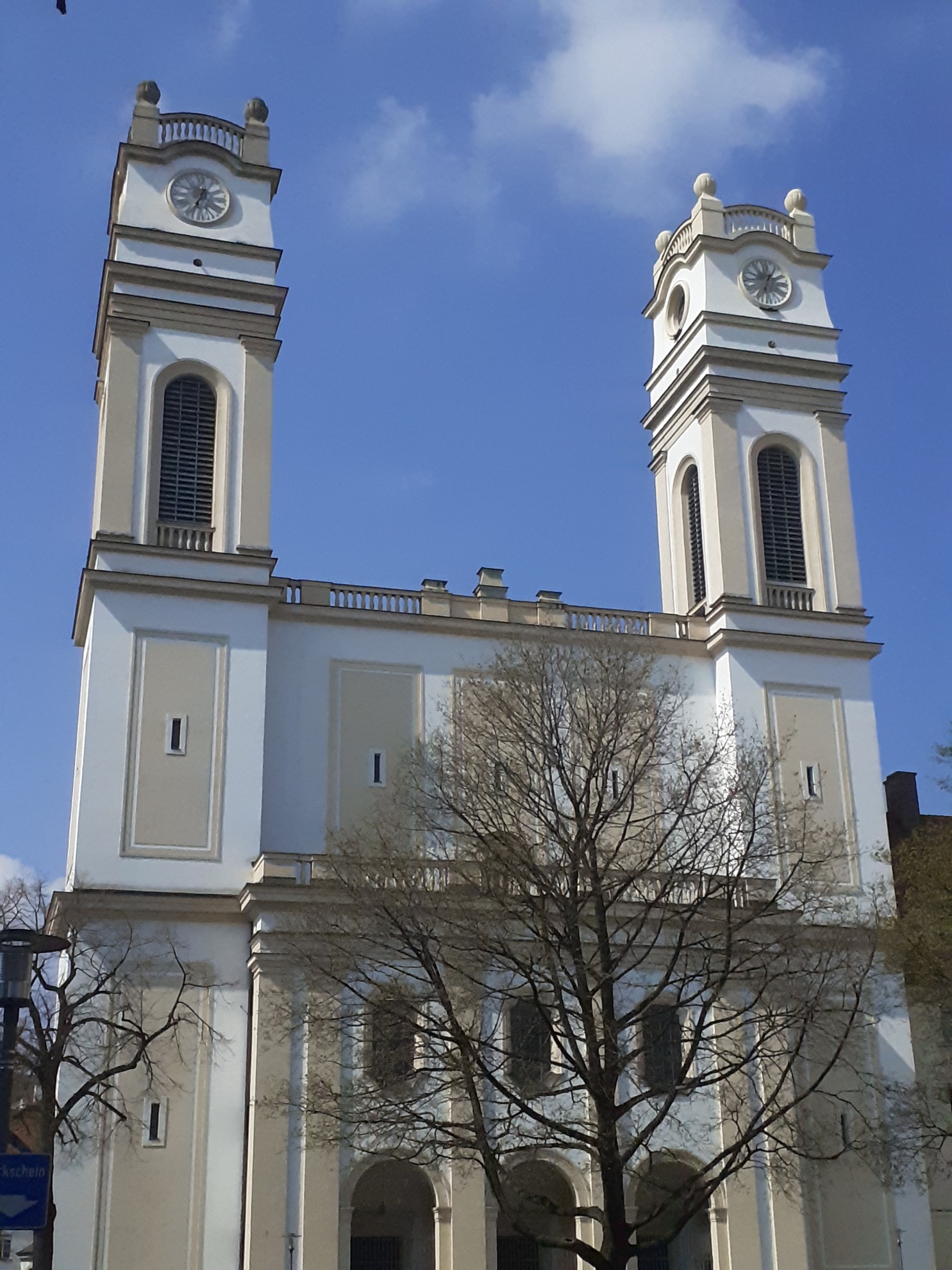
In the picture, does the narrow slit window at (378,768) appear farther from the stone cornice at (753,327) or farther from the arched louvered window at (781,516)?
the stone cornice at (753,327)

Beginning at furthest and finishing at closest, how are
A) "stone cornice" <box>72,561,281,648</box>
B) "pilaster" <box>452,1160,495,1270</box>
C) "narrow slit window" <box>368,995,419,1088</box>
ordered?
1. "stone cornice" <box>72,561,281,648</box>
2. "pilaster" <box>452,1160,495,1270</box>
3. "narrow slit window" <box>368,995,419,1088</box>

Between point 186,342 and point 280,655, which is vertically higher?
point 186,342

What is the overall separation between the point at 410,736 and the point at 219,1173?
35.7 ft

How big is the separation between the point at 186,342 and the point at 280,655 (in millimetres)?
8249

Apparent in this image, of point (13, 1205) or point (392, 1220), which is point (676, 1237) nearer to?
point (392, 1220)

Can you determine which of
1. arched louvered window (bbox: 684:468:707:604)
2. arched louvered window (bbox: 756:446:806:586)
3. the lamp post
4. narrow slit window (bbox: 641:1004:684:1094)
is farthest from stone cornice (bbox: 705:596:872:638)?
the lamp post

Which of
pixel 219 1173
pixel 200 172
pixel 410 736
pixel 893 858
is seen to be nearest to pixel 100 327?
pixel 200 172

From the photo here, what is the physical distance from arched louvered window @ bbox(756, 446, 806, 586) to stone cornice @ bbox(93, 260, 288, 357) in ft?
44.6

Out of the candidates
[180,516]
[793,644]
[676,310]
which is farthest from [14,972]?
[676,310]

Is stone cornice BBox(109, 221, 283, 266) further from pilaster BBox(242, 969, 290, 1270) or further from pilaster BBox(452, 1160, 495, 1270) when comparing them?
pilaster BBox(452, 1160, 495, 1270)

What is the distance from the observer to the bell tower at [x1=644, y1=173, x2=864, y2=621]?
4091cm

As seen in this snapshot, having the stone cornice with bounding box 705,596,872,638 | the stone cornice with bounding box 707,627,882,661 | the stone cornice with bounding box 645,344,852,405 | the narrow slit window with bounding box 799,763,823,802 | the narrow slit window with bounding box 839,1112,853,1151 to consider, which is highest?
the stone cornice with bounding box 645,344,852,405

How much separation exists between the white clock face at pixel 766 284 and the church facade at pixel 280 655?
4.3 inches

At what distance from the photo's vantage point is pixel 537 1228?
33.5m
